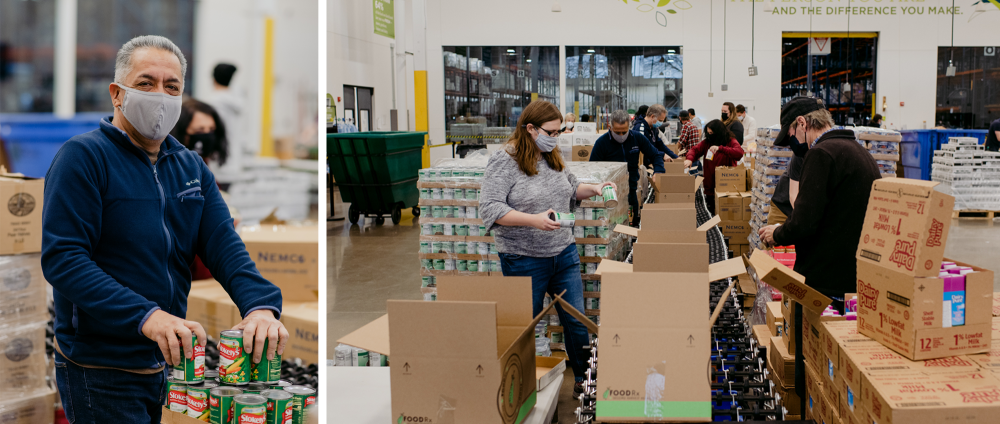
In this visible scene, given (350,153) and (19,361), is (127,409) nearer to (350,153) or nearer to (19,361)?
(19,361)

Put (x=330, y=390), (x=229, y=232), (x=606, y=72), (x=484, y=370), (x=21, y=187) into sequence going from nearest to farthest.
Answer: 1. (x=484, y=370)
2. (x=229, y=232)
3. (x=330, y=390)
4. (x=21, y=187)
5. (x=606, y=72)

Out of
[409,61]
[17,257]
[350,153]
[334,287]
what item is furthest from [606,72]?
[17,257]

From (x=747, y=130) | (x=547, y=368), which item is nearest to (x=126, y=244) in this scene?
(x=547, y=368)

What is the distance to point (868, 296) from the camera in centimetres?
206

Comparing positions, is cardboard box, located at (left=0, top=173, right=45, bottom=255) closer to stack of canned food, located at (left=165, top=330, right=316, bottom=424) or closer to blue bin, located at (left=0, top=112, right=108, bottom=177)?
blue bin, located at (left=0, top=112, right=108, bottom=177)

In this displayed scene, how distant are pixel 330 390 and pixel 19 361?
5.51 ft

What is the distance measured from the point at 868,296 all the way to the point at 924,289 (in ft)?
0.73

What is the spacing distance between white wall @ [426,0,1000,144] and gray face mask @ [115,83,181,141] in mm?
15982

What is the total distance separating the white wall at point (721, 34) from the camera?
16781 mm

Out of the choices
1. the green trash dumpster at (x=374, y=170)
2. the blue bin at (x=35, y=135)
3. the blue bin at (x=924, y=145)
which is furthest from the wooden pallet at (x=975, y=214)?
the blue bin at (x=35, y=135)

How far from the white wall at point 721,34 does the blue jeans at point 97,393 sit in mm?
16153

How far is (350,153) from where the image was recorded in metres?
9.91

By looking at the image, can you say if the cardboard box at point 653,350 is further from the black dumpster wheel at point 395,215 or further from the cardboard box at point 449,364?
the black dumpster wheel at point 395,215

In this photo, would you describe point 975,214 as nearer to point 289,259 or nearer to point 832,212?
point 832,212
